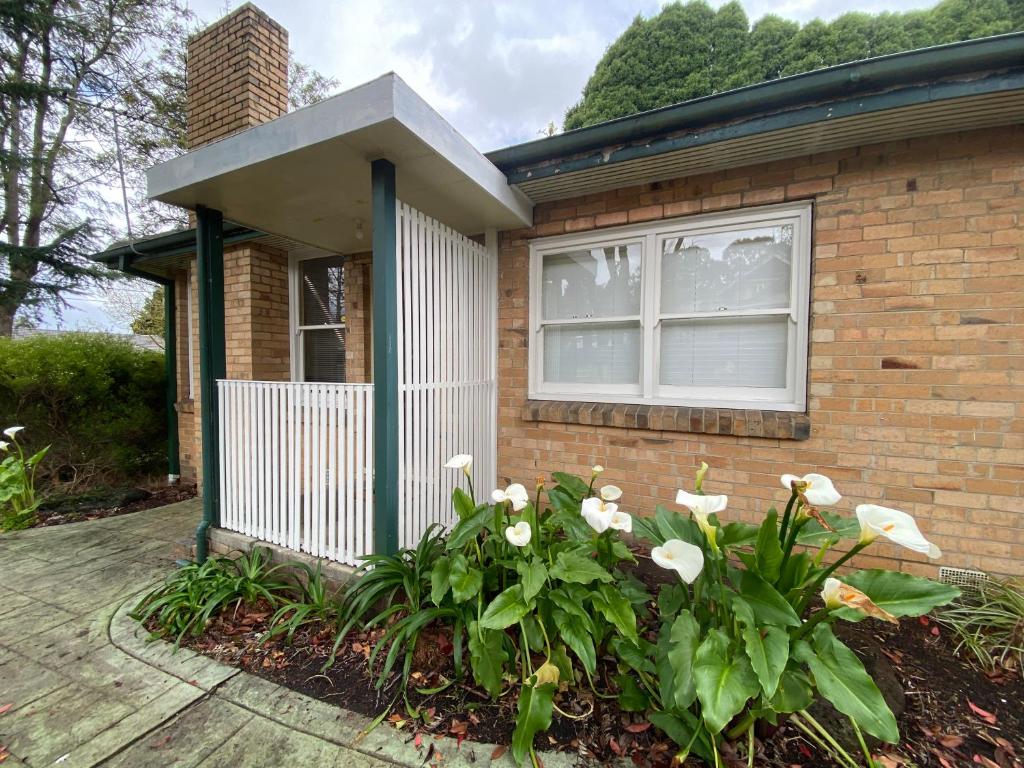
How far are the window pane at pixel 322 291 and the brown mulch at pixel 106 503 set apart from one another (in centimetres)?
267

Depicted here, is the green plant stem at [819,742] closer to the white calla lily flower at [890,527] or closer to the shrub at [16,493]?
the white calla lily flower at [890,527]

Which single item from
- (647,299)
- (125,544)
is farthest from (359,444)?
(125,544)

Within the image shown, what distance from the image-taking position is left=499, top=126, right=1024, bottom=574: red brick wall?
232 centimetres

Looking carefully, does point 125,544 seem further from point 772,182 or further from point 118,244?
point 772,182

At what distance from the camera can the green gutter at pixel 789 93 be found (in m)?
1.94

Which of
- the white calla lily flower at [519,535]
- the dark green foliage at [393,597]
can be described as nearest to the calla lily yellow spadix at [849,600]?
the white calla lily flower at [519,535]

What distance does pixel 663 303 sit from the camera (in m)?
3.17

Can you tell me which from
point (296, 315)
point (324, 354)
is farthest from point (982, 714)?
point (296, 315)

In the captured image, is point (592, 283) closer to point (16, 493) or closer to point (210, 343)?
point (210, 343)

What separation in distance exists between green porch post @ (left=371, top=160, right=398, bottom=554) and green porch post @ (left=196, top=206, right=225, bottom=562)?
167cm

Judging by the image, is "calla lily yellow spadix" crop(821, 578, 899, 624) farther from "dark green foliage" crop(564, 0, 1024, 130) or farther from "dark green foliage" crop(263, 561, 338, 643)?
"dark green foliage" crop(564, 0, 1024, 130)

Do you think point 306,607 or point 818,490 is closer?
point 818,490

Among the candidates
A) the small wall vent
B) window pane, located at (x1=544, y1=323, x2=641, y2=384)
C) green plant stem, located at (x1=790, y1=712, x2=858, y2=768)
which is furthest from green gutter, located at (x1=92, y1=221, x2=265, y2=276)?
the small wall vent

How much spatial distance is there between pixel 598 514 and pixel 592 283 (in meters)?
2.19
